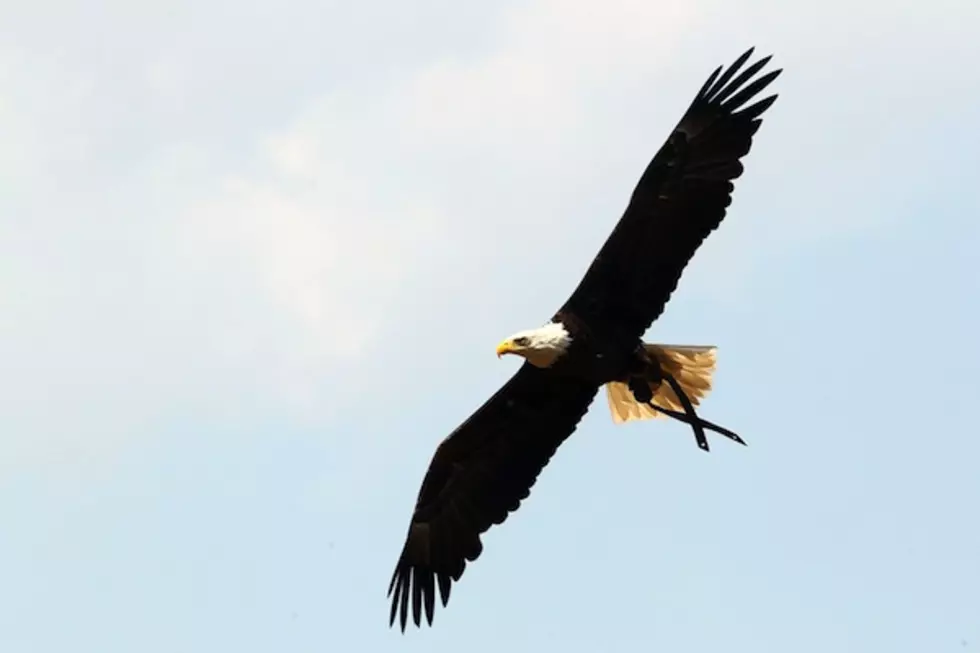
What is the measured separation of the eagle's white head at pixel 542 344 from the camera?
48.3ft

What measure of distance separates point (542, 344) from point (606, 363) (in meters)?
0.49

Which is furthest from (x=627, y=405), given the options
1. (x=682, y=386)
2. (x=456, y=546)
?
(x=456, y=546)

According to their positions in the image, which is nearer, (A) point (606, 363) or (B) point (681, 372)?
(A) point (606, 363)

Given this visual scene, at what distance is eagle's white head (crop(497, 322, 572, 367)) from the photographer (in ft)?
48.3

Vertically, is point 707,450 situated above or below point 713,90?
below

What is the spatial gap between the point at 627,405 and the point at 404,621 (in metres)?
2.38

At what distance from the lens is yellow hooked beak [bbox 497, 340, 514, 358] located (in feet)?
48.8

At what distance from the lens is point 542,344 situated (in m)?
14.7

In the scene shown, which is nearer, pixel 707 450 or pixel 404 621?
pixel 707 450

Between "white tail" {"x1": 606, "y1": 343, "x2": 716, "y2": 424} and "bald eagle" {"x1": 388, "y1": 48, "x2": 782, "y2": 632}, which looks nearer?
"bald eagle" {"x1": 388, "y1": 48, "x2": 782, "y2": 632}

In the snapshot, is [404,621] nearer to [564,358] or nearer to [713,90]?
[564,358]

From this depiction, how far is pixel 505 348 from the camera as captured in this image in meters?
14.9

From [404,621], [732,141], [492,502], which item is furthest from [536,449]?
[732,141]

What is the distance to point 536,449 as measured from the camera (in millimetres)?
15688
